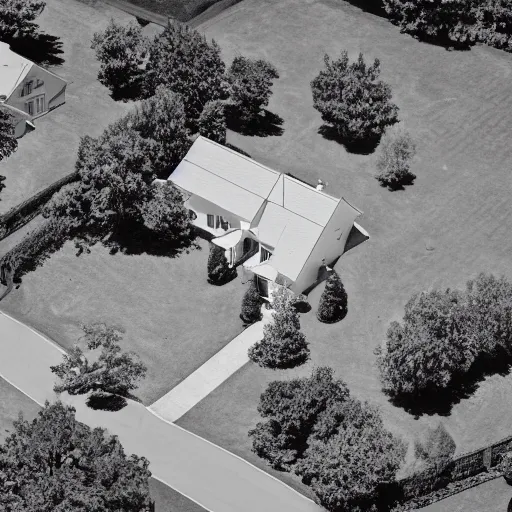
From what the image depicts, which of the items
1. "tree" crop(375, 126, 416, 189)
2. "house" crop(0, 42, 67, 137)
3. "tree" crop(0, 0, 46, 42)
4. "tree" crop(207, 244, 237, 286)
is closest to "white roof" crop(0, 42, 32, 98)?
"house" crop(0, 42, 67, 137)

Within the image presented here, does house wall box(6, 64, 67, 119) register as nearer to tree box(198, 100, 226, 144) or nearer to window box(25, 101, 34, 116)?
window box(25, 101, 34, 116)

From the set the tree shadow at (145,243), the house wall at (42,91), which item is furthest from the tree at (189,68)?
the tree shadow at (145,243)

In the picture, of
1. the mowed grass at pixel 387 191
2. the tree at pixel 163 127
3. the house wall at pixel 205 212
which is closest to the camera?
the mowed grass at pixel 387 191

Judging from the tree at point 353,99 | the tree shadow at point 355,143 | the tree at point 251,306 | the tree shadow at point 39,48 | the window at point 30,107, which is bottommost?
the tree shadow at point 39,48

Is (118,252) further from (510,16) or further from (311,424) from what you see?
(510,16)

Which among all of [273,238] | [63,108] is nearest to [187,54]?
[63,108]

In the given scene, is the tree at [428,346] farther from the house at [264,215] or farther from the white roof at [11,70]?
the white roof at [11,70]
